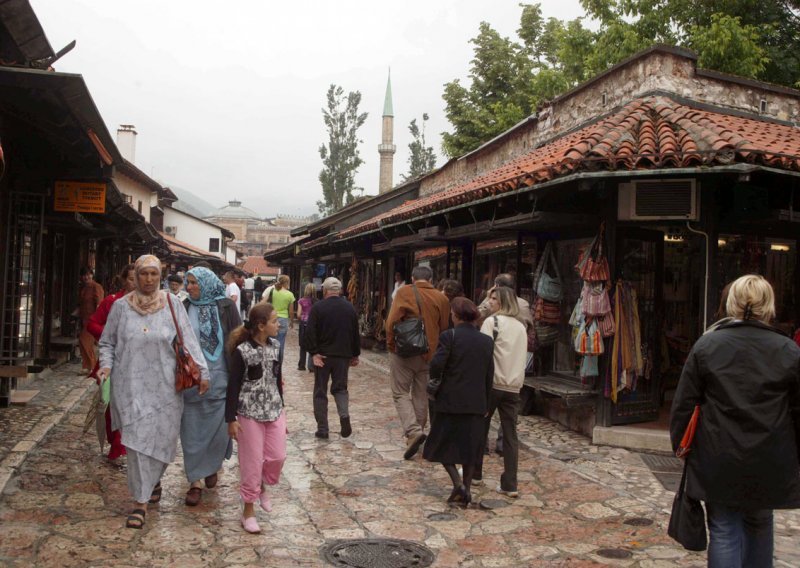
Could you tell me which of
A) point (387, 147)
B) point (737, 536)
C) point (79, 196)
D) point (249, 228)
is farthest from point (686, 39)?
point (249, 228)

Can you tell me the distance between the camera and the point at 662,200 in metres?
7.75

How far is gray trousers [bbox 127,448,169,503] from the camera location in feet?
16.9

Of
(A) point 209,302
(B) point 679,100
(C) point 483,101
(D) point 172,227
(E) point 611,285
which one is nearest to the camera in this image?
(A) point 209,302

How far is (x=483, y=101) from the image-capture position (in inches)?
1257

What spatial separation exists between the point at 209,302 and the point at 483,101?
2769 centimetres

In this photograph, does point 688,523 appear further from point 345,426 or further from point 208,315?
point 345,426

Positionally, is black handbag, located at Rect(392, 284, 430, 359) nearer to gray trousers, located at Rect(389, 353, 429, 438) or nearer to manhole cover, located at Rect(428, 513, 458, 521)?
gray trousers, located at Rect(389, 353, 429, 438)

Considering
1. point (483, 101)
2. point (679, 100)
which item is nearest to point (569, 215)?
point (679, 100)

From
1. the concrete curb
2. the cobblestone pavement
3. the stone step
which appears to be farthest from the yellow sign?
the stone step

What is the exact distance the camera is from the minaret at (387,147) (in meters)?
56.6

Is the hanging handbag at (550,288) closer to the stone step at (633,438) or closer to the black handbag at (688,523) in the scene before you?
the stone step at (633,438)

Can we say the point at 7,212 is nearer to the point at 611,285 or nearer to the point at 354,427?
the point at 354,427

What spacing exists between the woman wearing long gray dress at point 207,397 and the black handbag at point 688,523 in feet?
11.2

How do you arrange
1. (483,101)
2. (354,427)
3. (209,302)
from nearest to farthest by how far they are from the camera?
(209,302) → (354,427) → (483,101)
